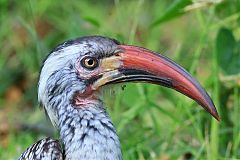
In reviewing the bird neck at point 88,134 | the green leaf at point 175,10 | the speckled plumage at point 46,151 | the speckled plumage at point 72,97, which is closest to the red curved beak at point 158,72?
the speckled plumage at point 72,97

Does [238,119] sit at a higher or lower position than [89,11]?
lower

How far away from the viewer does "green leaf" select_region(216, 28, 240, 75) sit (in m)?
7.78

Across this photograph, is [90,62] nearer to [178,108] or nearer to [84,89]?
[84,89]

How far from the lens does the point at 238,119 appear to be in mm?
7793

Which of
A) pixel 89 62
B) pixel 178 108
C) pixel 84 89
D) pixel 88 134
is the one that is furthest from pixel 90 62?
pixel 178 108

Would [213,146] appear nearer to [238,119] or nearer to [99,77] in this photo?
[238,119]

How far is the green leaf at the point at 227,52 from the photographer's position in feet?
25.5

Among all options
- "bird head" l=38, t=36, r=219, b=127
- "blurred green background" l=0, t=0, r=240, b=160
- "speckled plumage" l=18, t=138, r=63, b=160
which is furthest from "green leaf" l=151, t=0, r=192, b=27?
"speckled plumage" l=18, t=138, r=63, b=160

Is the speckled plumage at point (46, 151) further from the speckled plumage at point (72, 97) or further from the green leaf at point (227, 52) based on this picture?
the green leaf at point (227, 52)

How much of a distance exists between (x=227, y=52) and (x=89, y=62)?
5.50ft

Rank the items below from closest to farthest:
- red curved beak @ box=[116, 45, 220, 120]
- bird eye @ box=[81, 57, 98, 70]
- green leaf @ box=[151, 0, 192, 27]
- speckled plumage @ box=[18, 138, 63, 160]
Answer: red curved beak @ box=[116, 45, 220, 120], speckled plumage @ box=[18, 138, 63, 160], bird eye @ box=[81, 57, 98, 70], green leaf @ box=[151, 0, 192, 27]

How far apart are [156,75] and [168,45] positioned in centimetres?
500

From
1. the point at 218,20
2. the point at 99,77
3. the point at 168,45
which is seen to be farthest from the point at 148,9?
the point at 99,77

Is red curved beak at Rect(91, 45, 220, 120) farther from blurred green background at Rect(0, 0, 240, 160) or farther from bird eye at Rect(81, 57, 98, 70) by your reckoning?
blurred green background at Rect(0, 0, 240, 160)
